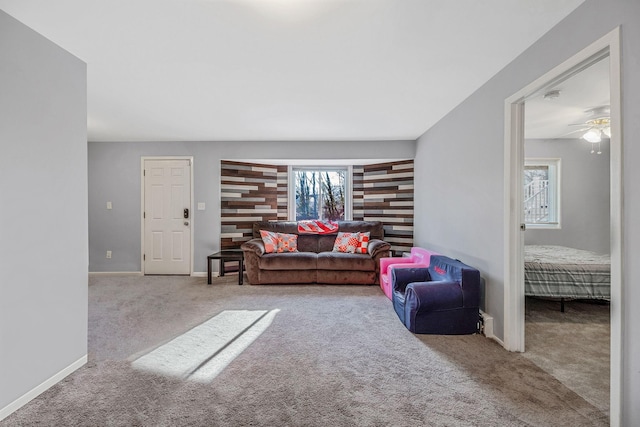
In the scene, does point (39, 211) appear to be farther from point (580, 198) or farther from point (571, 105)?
point (580, 198)

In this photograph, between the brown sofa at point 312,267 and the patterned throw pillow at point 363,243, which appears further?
the patterned throw pillow at point 363,243

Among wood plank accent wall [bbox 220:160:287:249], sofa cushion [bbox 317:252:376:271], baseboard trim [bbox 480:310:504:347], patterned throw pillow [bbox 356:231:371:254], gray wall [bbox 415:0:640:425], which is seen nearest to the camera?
gray wall [bbox 415:0:640:425]

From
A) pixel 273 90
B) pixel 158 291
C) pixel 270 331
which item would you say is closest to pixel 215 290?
pixel 158 291

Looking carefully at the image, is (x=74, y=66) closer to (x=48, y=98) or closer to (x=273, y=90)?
(x=48, y=98)

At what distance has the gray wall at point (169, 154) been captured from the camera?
17.2 ft

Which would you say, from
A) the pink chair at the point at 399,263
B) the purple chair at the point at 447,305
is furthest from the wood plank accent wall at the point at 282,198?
the purple chair at the point at 447,305

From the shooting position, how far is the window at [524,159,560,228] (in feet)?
16.9

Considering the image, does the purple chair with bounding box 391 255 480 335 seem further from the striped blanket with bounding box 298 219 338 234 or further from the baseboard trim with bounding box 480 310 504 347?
the striped blanket with bounding box 298 219 338 234

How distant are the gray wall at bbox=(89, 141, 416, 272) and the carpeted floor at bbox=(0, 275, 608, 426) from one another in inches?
88.5

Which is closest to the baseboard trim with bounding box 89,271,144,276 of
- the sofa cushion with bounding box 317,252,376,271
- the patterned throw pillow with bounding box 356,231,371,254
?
the sofa cushion with bounding box 317,252,376,271

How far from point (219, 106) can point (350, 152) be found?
2.39m

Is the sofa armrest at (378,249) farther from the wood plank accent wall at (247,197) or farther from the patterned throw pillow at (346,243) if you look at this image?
the wood plank accent wall at (247,197)

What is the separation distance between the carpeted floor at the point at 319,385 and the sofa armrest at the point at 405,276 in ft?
1.26

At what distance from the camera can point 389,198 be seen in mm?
5621
